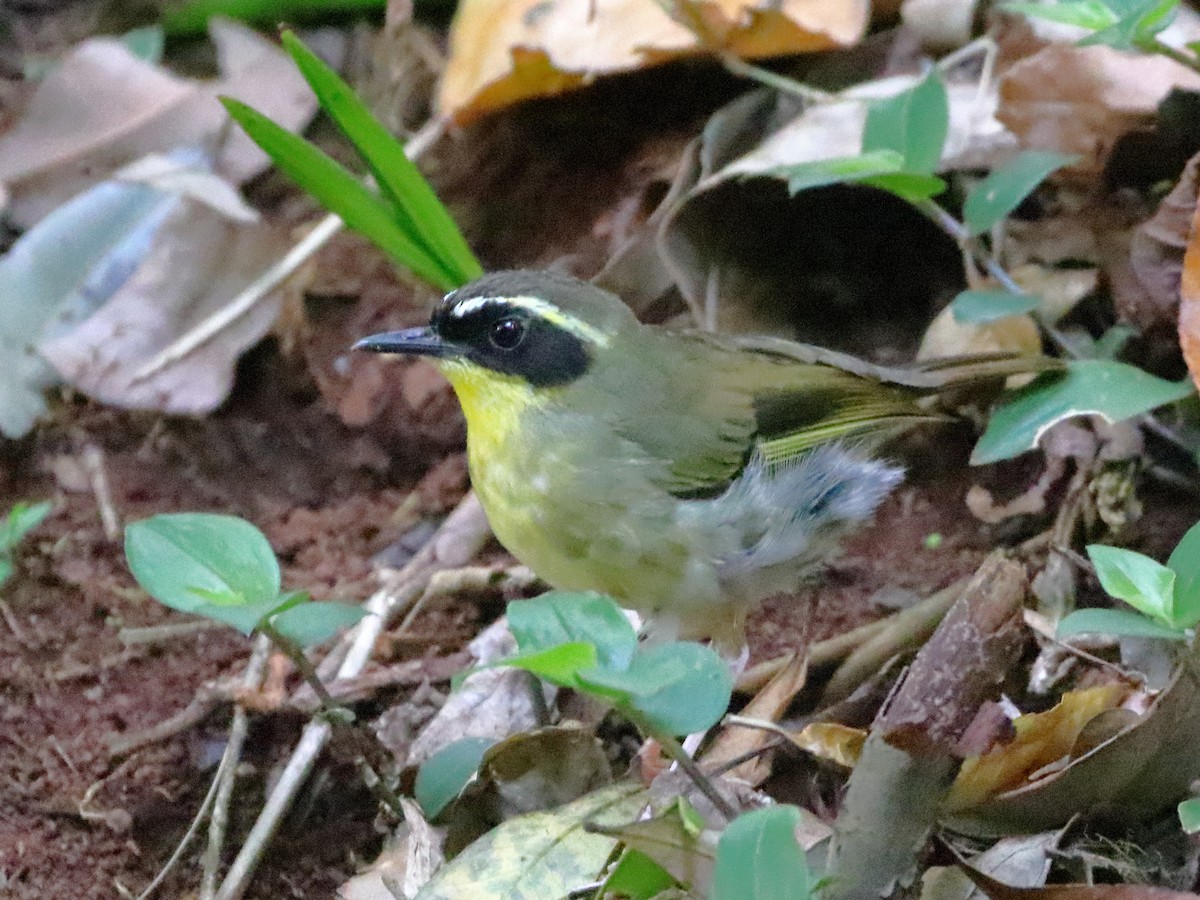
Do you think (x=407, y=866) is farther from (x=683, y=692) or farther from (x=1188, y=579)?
(x=1188, y=579)

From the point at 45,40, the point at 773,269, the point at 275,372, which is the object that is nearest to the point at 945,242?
the point at 773,269

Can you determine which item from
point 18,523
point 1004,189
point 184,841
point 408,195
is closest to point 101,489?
point 18,523

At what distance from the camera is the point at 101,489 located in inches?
155

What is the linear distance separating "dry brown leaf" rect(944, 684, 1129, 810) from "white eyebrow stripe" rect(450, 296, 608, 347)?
1.38 m

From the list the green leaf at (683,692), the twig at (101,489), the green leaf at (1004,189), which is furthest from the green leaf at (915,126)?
the twig at (101,489)

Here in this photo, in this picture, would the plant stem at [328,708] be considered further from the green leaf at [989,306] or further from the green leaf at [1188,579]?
the green leaf at [989,306]

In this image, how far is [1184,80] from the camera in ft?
12.6

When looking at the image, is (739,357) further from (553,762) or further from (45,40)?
(45,40)

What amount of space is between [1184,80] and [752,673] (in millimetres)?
2068

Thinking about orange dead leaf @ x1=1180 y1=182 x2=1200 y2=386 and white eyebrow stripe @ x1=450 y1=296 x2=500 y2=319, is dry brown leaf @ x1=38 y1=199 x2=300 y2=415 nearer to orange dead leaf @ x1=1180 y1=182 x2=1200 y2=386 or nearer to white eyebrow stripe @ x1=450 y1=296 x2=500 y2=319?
white eyebrow stripe @ x1=450 y1=296 x2=500 y2=319

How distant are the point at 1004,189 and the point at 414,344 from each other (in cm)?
151

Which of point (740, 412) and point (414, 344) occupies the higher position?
point (414, 344)

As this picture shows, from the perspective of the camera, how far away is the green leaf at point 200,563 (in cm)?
235

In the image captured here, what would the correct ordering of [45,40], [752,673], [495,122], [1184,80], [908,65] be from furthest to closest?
1. [45,40]
2. [495,122]
3. [908,65]
4. [1184,80]
5. [752,673]
